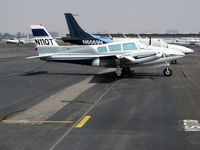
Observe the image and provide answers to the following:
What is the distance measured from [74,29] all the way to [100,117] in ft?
97.3

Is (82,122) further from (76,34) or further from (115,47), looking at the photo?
(76,34)

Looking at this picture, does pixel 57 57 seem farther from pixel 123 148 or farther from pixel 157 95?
pixel 123 148

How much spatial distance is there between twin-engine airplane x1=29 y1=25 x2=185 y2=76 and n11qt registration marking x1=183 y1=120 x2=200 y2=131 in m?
8.73

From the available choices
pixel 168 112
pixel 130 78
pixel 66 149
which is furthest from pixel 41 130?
pixel 130 78

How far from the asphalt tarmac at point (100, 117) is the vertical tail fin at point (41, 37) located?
234 inches

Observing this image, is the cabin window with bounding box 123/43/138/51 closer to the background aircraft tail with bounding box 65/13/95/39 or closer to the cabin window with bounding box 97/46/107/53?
the cabin window with bounding box 97/46/107/53

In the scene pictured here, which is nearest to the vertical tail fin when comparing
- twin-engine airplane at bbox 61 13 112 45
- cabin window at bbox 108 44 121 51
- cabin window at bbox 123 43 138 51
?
cabin window at bbox 108 44 121 51

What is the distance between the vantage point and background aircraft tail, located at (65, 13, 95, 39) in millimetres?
36562

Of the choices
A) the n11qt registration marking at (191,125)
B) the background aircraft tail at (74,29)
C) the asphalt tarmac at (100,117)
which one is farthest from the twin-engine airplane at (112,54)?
the background aircraft tail at (74,29)

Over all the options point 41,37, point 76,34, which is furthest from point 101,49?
point 76,34

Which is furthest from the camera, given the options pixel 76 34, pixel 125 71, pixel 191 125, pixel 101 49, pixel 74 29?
pixel 76 34

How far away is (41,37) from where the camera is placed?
1912 cm

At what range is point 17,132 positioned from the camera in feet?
22.8

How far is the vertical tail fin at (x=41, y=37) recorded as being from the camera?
1888cm
